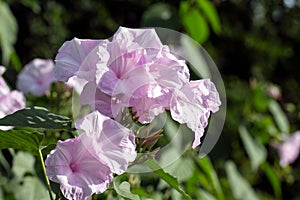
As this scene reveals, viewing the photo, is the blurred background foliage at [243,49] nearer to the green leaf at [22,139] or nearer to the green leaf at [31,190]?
the green leaf at [31,190]

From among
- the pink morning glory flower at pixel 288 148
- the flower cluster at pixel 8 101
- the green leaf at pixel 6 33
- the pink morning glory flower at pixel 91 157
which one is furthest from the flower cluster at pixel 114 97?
the pink morning glory flower at pixel 288 148

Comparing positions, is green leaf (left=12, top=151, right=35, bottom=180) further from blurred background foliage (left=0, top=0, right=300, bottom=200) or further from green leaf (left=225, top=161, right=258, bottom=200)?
blurred background foliage (left=0, top=0, right=300, bottom=200)

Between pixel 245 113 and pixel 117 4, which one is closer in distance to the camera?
pixel 245 113

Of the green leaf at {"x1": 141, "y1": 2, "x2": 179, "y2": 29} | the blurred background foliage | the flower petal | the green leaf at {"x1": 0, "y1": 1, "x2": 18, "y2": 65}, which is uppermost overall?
the flower petal

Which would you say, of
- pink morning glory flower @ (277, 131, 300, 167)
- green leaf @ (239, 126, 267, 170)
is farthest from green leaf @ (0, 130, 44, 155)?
pink morning glory flower @ (277, 131, 300, 167)

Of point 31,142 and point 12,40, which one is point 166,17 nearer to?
point 12,40

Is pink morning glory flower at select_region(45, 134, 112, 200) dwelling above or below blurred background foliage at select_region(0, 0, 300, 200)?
above

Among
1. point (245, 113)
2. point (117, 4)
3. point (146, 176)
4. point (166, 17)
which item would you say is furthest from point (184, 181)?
point (117, 4)

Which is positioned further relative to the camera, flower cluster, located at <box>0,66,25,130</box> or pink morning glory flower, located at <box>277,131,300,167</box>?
pink morning glory flower, located at <box>277,131,300,167</box>
